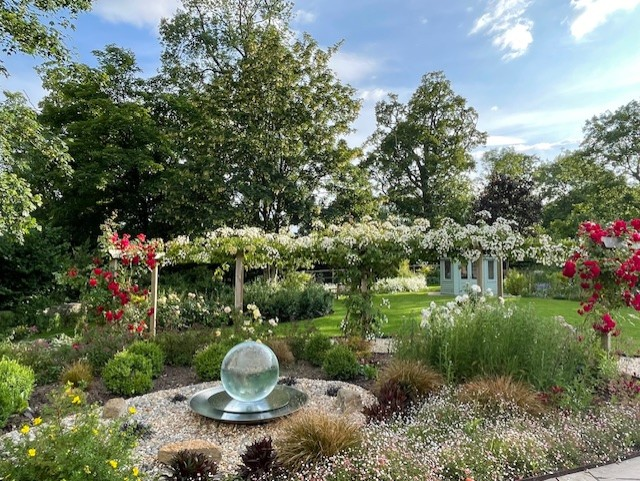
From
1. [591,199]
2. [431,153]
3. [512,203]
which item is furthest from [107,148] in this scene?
[591,199]

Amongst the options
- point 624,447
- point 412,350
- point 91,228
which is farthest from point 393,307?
point 91,228

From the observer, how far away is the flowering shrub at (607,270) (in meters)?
4.53

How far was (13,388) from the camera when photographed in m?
3.59

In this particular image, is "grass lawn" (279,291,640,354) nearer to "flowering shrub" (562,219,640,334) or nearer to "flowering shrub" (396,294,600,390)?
"flowering shrub" (562,219,640,334)

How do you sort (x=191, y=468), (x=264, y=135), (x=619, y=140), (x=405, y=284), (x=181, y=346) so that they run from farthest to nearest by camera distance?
(x=619, y=140) → (x=405, y=284) → (x=264, y=135) → (x=181, y=346) → (x=191, y=468)

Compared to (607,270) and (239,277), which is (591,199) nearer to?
(607,270)

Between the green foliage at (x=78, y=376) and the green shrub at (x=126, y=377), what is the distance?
189mm

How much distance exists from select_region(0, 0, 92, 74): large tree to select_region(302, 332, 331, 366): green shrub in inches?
227

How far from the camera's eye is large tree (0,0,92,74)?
6062 mm

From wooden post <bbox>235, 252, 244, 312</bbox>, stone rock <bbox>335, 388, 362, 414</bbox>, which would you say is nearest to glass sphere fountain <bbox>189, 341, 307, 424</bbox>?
stone rock <bbox>335, 388, 362, 414</bbox>

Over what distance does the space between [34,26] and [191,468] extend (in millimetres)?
6817

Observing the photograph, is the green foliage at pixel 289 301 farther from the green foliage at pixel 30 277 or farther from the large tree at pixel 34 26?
the large tree at pixel 34 26

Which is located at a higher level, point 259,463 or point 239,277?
point 239,277

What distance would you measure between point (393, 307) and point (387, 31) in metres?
6.57
